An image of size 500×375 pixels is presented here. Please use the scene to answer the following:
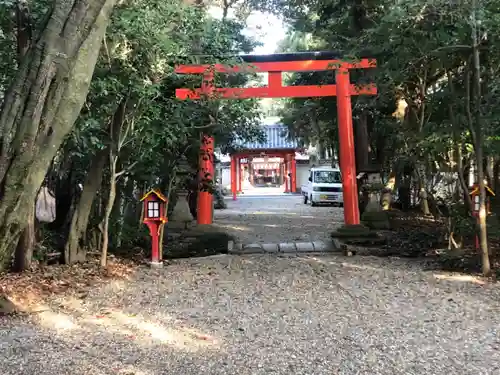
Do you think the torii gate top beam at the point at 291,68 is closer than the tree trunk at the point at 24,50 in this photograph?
No

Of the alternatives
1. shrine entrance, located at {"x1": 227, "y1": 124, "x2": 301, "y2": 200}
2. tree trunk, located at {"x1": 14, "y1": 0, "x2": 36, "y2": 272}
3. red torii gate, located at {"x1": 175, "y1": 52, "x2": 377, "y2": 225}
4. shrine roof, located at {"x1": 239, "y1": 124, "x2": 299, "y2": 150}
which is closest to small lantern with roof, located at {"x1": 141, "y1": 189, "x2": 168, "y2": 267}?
tree trunk, located at {"x1": 14, "y1": 0, "x2": 36, "y2": 272}

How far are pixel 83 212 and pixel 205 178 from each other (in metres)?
3.69

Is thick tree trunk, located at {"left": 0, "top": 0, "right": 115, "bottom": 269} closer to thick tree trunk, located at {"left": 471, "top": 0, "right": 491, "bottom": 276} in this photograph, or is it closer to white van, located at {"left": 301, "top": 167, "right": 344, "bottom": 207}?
thick tree trunk, located at {"left": 471, "top": 0, "right": 491, "bottom": 276}

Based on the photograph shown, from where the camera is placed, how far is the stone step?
9.36 meters

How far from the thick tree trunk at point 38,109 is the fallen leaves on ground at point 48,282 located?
3.36m

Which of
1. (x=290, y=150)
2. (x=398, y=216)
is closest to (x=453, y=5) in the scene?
(x=398, y=216)

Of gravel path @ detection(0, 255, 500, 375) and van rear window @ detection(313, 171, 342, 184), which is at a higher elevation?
van rear window @ detection(313, 171, 342, 184)

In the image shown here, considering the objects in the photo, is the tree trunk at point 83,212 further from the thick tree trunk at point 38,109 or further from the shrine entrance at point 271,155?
the shrine entrance at point 271,155

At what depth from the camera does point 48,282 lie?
21.5ft

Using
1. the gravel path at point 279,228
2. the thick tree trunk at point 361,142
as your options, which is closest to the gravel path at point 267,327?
the gravel path at point 279,228

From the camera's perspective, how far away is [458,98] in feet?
24.3

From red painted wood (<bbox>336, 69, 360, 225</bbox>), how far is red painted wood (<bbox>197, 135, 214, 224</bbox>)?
279 centimetres

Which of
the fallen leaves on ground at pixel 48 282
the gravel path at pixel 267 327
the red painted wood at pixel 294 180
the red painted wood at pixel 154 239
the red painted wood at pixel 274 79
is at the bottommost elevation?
the gravel path at pixel 267 327

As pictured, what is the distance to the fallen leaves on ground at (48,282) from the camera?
17.9 feet
